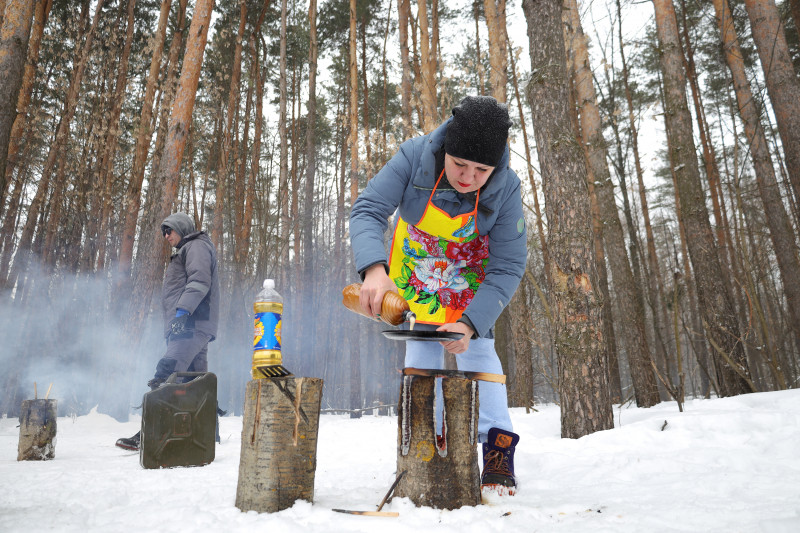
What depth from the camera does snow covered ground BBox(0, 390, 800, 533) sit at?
1637 millimetres

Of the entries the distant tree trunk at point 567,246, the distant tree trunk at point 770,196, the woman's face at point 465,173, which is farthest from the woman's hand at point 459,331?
the distant tree trunk at point 770,196

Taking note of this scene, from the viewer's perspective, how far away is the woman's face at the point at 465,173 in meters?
2.01

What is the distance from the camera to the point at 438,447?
1889 millimetres

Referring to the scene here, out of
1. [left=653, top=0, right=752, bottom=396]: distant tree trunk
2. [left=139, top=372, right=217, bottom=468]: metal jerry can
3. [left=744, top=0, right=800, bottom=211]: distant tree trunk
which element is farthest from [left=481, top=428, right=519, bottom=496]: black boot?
[left=744, top=0, right=800, bottom=211]: distant tree trunk

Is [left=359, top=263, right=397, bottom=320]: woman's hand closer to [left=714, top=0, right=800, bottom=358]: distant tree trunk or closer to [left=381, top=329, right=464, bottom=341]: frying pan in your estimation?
[left=381, top=329, right=464, bottom=341]: frying pan

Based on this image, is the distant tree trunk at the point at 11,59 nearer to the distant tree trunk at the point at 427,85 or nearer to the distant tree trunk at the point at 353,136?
the distant tree trunk at the point at 427,85

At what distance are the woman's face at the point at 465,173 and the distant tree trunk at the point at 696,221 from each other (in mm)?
4504

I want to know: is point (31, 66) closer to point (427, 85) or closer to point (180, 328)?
point (427, 85)

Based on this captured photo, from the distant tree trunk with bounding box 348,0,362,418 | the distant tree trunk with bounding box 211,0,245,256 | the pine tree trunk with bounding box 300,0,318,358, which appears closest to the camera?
the distant tree trunk with bounding box 348,0,362,418

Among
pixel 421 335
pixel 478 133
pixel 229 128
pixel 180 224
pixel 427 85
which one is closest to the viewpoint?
pixel 421 335

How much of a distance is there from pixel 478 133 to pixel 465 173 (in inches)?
6.9

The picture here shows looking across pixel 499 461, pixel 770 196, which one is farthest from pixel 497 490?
pixel 770 196

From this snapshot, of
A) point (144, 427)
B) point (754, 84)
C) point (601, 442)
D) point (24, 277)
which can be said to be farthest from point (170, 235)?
point (754, 84)

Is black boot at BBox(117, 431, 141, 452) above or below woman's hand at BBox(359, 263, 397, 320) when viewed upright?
below
